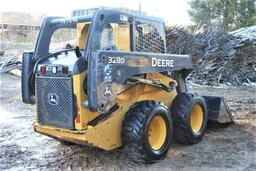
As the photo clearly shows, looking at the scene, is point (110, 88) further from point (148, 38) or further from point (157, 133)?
point (148, 38)

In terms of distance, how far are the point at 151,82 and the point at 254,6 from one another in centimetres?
2136

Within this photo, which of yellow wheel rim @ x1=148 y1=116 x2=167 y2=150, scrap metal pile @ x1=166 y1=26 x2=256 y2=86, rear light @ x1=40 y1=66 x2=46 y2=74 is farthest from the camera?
scrap metal pile @ x1=166 y1=26 x2=256 y2=86

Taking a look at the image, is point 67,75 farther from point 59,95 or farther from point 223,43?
point 223,43

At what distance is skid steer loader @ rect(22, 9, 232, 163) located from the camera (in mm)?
5445

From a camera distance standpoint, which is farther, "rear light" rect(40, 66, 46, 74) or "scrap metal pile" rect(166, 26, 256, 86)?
"scrap metal pile" rect(166, 26, 256, 86)

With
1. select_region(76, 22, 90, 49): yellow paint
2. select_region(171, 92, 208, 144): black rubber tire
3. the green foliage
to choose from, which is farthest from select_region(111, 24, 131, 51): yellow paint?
the green foliage

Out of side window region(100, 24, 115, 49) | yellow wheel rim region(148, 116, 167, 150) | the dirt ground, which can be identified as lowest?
the dirt ground

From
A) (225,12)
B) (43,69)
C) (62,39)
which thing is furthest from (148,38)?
(225,12)

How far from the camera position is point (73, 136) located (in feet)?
18.3

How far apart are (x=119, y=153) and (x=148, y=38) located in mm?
1814

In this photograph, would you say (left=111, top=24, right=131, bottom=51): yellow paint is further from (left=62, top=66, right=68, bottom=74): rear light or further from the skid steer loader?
(left=62, top=66, right=68, bottom=74): rear light

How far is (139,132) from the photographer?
5.65m

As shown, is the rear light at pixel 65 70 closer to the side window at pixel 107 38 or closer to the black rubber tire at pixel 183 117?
the side window at pixel 107 38

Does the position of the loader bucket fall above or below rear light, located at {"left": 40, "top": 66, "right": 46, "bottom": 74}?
below
